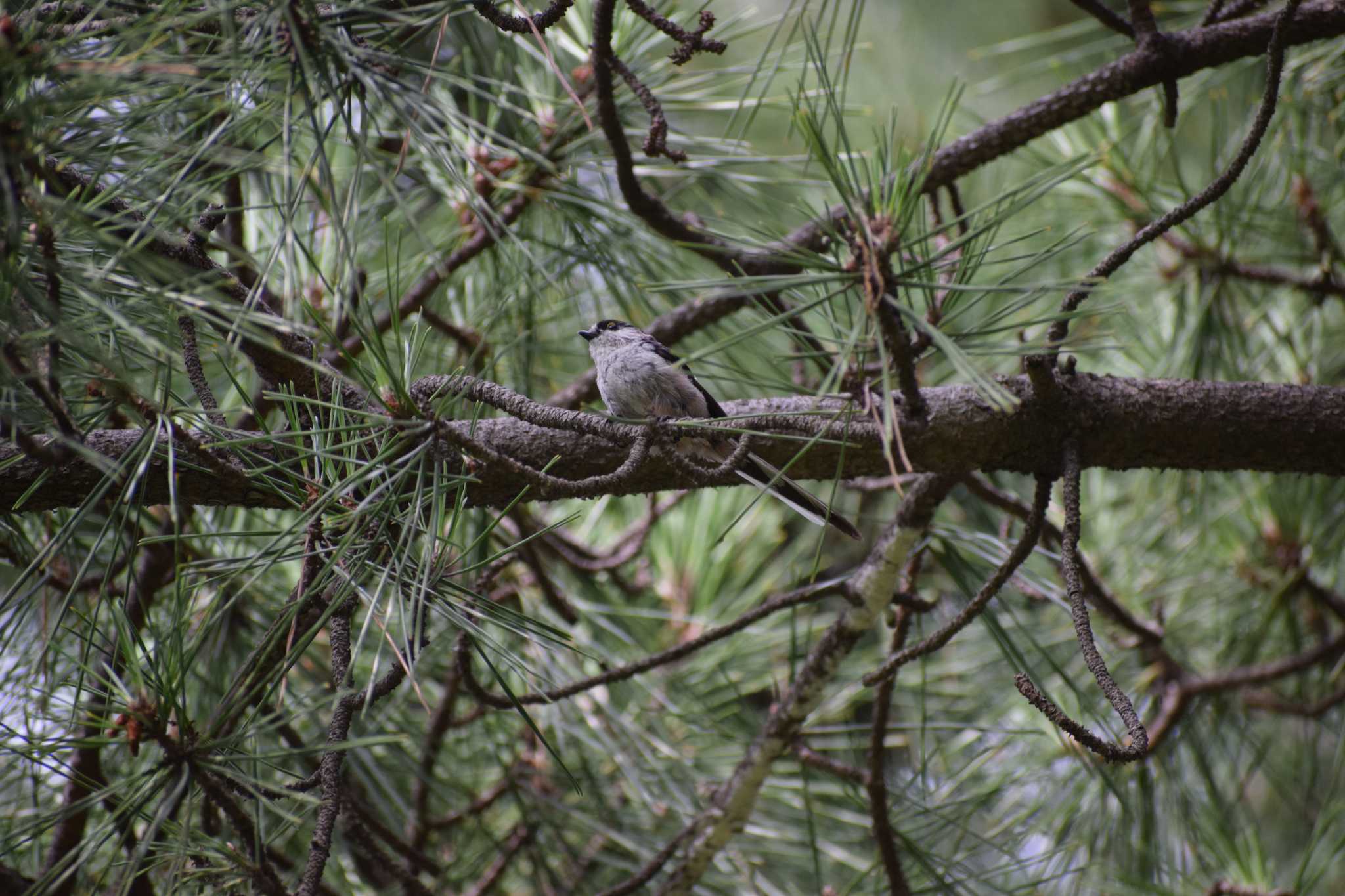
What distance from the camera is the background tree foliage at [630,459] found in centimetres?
121

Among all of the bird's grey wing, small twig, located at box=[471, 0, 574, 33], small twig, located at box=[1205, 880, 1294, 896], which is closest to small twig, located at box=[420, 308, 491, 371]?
the bird's grey wing

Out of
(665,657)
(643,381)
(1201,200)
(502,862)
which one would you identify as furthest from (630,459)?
(502,862)

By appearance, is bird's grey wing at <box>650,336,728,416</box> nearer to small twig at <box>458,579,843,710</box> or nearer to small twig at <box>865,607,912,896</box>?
small twig at <box>458,579,843,710</box>

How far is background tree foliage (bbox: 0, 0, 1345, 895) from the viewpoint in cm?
121

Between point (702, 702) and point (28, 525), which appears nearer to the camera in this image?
point (28, 525)

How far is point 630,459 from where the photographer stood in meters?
1.35

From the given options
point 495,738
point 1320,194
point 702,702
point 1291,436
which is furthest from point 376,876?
point 1320,194

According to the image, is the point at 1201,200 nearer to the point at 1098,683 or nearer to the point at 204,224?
the point at 1098,683

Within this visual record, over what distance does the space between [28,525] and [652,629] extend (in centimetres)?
167

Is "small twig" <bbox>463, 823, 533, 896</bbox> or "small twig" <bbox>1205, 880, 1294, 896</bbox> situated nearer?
"small twig" <bbox>1205, 880, 1294, 896</bbox>

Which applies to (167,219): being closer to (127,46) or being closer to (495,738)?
(127,46)

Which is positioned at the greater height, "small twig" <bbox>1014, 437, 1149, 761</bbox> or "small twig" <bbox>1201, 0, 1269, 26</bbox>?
"small twig" <bbox>1201, 0, 1269, 26</bbox>

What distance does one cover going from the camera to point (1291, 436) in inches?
68.1

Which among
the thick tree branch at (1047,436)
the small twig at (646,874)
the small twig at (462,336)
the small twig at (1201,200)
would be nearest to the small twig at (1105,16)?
the small twig at (1201,200)
